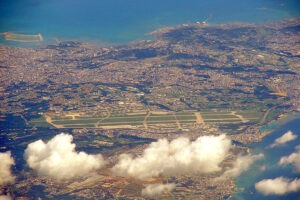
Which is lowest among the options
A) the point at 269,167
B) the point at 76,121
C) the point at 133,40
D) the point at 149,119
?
the point at 269,167

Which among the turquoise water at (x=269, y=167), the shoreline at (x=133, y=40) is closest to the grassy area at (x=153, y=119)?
the turquoise water at (x=269, y=167)

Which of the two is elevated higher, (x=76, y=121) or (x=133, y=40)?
(x=133, y=40)

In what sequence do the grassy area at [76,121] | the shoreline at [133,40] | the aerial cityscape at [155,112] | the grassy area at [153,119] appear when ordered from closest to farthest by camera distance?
the aerial cityscape at [155,112] < the grassy area at [153,119] < the grassy area at [76,121] < the shoreline at [133,40]

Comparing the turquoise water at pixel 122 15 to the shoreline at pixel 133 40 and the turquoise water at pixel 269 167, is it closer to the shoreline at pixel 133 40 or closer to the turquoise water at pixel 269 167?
the shoreline at pixel 133 40

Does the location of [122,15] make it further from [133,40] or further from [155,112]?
[155,112]

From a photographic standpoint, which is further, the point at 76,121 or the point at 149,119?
the point at 76,121

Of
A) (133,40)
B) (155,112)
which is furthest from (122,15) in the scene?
(155,112)

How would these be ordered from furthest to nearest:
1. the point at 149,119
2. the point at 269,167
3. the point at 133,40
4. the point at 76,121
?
the point at 133,40 → the point at 76,121 → the point at 149,119 → the point at 269,167
